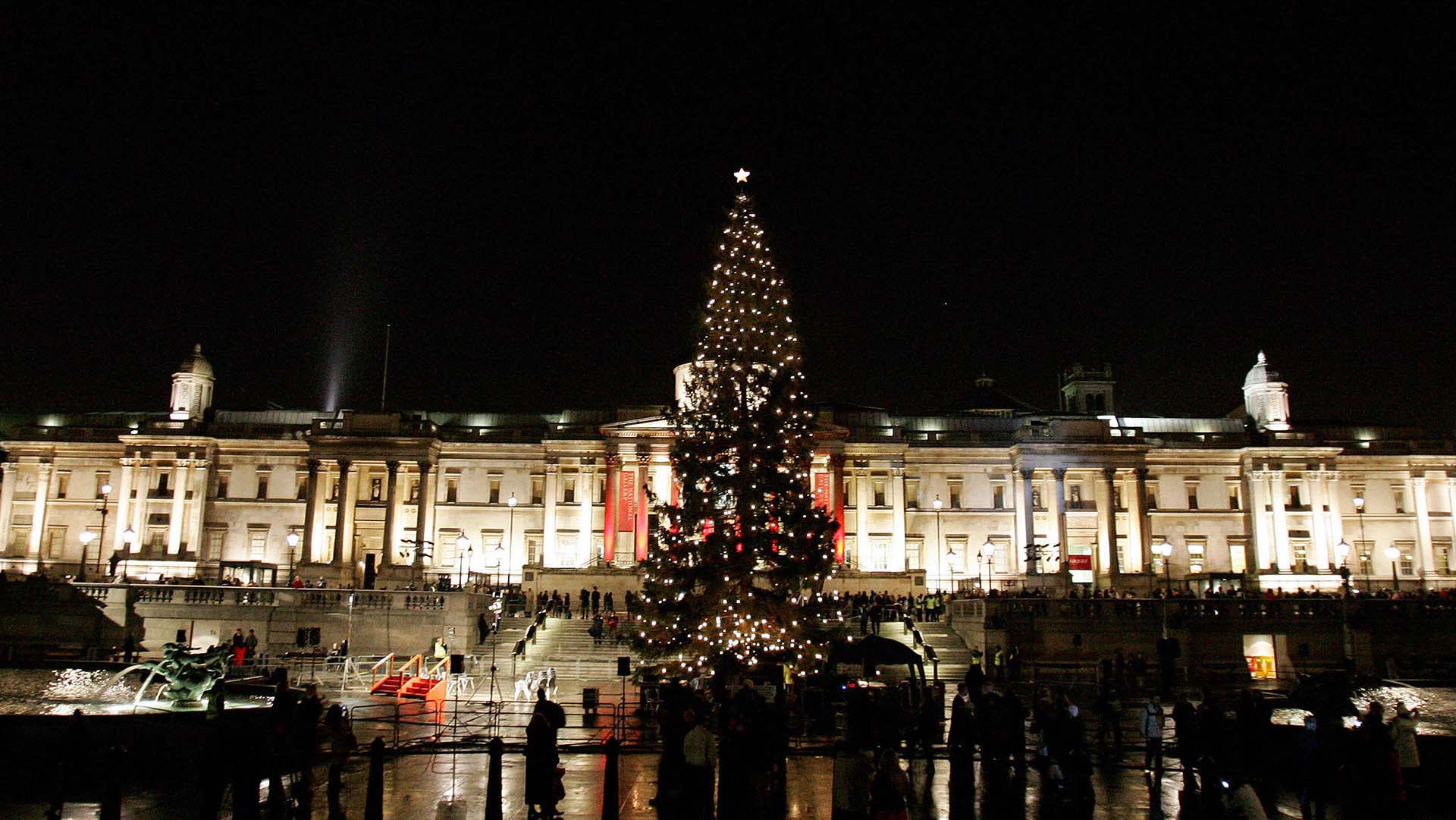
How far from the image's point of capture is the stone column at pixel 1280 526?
69.1 metres

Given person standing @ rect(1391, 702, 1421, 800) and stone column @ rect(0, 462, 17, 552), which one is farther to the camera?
stone column @ rect(0, 462, 17, 552)

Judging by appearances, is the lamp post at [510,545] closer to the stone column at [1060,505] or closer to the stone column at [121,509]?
the stone column at [121,509]

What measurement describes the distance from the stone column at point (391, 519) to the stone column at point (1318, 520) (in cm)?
5782

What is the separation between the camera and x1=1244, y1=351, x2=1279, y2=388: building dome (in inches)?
3000

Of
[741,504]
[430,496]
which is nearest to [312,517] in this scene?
[430,496]

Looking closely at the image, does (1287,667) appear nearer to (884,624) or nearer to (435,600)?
(884,624)

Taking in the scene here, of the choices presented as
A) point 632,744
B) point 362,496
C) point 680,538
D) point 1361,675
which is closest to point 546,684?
point 680,538

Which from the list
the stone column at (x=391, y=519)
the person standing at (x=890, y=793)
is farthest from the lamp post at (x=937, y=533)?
the person standing at (x=890, y=793)

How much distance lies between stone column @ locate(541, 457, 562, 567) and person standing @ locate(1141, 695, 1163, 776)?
5264cm

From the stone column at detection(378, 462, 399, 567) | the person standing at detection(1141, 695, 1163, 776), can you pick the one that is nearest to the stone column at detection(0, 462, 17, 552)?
the stone column at detection(378, 462, 399, 567)

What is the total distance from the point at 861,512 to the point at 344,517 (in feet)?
106

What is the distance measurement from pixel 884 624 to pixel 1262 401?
4602 cm

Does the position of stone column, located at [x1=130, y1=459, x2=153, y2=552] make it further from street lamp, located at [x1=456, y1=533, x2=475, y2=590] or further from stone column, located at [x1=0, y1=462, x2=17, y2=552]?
street lamp, located at [x1=456, y1=533, x2=475, y2=590]

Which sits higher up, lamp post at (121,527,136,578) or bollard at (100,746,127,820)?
lamp post at (121,527,136,578)
